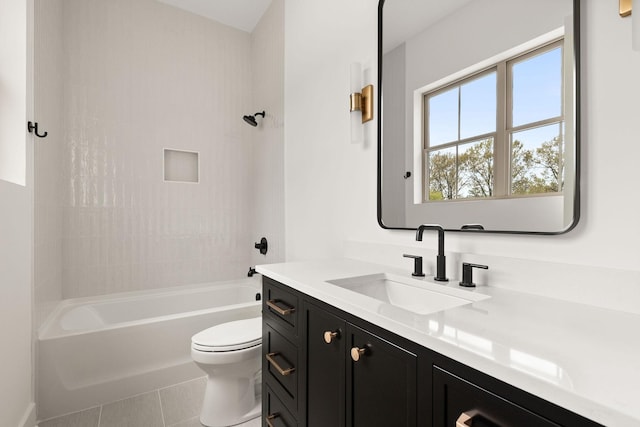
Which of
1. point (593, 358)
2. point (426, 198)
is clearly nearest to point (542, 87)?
point (426, 198)

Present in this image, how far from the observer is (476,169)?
111 cm

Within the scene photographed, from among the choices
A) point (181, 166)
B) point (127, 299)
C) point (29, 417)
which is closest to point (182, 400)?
point (29, 417)

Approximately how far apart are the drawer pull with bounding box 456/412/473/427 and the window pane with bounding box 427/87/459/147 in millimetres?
966

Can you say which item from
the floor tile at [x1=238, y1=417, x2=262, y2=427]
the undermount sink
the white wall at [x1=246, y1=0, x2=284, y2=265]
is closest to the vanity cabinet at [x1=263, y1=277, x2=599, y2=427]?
the undermount sink

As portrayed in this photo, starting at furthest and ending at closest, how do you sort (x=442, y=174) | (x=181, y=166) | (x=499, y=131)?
(x=181, y=166) → (x=442, y=174) → (x=499, y=131)

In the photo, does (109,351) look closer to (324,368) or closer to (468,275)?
(324,368)

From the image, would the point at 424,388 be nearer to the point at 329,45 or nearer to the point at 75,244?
the point at 329,45

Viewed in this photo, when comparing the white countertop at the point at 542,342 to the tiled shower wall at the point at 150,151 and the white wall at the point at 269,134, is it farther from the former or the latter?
the tiled shower wall at the point at 150,151

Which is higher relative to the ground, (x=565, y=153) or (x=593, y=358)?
(x=565, y=153)

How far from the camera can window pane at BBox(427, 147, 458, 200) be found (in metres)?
1.20

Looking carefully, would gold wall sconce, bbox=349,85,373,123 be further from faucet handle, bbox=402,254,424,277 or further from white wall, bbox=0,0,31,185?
white wall, bbox=0,0,31,185

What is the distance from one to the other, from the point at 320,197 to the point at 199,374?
149cm

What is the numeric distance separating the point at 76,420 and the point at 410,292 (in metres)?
1.96

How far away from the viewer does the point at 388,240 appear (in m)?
1.44
